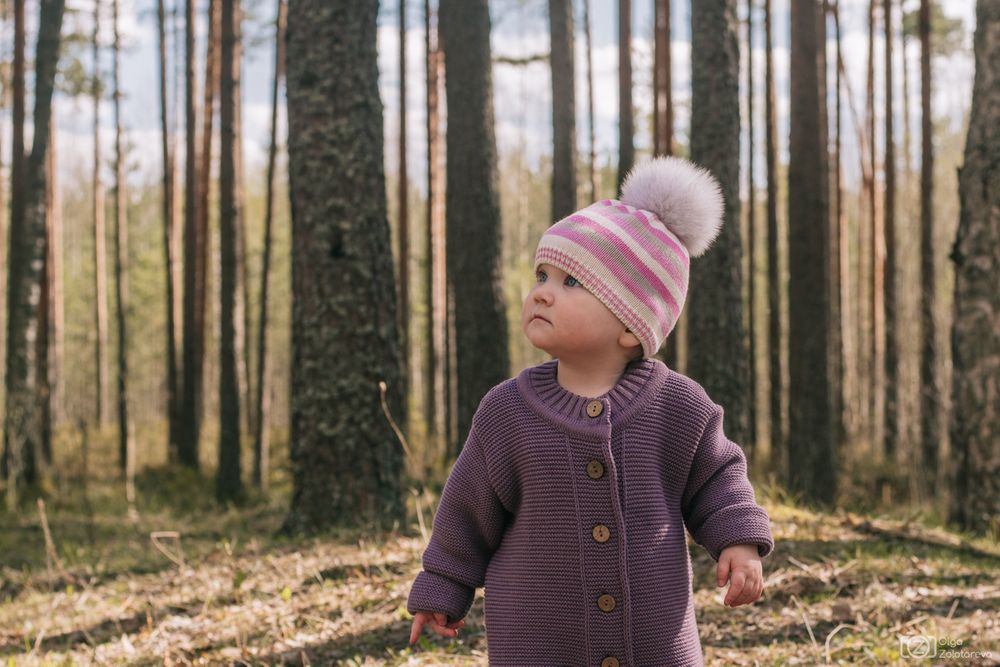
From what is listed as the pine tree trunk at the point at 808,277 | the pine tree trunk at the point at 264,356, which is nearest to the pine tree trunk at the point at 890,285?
the pine tree trunk at the point at 808,277

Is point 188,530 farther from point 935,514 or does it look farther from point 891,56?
point 891,56

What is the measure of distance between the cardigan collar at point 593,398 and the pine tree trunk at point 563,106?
9236 millimetres

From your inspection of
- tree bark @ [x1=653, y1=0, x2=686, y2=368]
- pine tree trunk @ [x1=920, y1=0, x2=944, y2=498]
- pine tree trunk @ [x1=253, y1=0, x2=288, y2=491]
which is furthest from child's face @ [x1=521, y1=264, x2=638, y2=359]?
pine tree trunk @ [x1=920, y1=0, x2=944, y2=498]

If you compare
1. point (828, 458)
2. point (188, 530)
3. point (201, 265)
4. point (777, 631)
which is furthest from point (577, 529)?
point (201, 265)

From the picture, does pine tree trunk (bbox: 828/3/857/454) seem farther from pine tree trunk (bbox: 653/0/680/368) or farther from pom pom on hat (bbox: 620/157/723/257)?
pom pom on hat (bbox: 620/157/723/257)

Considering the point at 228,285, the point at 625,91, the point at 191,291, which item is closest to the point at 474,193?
the point at 228,285

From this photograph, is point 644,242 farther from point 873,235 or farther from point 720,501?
point 873,235

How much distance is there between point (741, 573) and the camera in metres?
2.40

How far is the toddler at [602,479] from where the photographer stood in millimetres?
2443

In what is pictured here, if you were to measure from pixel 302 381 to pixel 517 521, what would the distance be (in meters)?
3.79

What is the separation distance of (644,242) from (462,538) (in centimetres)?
96

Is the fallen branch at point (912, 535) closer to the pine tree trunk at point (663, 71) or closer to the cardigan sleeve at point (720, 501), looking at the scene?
the cardigan sleeve at point (720, 501)

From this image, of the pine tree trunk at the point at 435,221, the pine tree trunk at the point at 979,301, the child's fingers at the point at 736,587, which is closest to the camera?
the child's fingers at the point at 736,587

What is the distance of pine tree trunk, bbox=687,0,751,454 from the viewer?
7.86 meters
